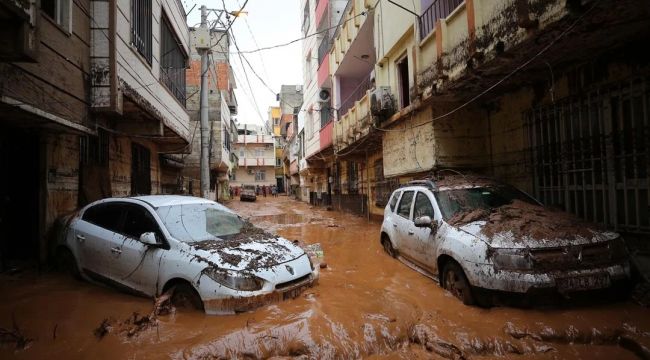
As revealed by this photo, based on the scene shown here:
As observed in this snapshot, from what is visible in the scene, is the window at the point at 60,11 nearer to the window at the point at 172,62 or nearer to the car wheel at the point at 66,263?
the car wheel at the point at 66,263

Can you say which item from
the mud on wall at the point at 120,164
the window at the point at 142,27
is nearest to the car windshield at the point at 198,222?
the mud on wall at the point at 120,164

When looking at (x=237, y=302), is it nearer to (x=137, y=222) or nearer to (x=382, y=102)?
(x=137, y=222)

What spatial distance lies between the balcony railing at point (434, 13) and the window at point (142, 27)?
7.11m

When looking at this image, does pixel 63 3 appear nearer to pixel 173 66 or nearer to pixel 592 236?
pixel 173 66

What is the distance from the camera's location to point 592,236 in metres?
3.87

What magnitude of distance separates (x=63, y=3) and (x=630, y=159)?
9808 mm

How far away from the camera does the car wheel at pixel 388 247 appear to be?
6797mm

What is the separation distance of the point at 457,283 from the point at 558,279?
112 cm

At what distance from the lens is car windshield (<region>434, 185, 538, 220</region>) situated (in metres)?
5.05

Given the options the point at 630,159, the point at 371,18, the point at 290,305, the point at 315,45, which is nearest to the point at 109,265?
the point at 290,305

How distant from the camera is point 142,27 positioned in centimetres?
896

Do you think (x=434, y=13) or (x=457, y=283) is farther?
(x=434, y=13)

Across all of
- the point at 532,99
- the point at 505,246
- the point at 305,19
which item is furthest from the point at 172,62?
the point at 305,19

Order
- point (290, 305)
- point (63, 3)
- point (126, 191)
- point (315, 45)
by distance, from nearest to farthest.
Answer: point (290, 305), point (63, 3), point (126, 191), point (315, 45)
